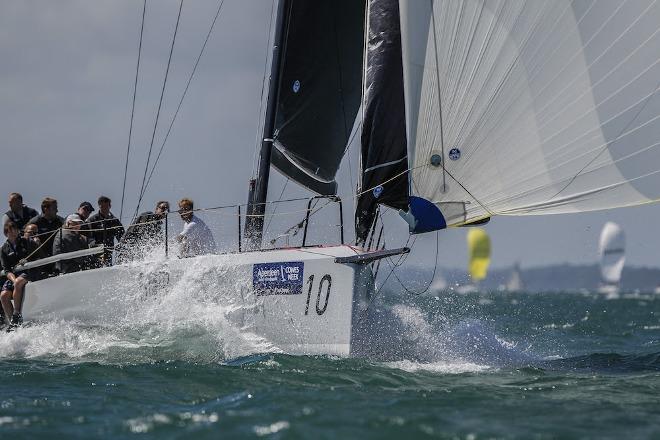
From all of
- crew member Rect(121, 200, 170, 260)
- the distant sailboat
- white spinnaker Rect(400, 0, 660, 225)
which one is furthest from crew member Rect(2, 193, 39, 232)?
the distant sailboat

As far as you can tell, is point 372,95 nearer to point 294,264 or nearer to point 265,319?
point 294,264

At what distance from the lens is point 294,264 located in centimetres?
827

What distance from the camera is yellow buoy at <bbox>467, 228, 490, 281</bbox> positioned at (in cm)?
3366

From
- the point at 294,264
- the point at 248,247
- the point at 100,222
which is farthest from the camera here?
the point at 100,222

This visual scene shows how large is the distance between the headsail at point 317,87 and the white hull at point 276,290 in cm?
209

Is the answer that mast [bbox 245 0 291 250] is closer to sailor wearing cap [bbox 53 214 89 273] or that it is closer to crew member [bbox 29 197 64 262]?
sailor wearing cap [bbox 53 214 89 273]

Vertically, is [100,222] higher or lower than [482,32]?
lower

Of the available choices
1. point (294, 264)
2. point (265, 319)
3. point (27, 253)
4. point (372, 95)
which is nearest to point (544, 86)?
point (372, 95)

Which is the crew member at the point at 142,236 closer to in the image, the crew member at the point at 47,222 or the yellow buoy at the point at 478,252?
the crew member at the point at 47,222

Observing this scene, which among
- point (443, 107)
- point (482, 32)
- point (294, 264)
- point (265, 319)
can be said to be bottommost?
point (265, 319)

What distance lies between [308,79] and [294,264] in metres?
3.00

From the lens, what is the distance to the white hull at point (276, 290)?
8.01 m

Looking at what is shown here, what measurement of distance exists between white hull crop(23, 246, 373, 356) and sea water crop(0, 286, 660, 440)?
147mm

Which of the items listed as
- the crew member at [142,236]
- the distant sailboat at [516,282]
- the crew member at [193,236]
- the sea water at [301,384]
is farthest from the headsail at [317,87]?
the distant sailboat at [516,282]
